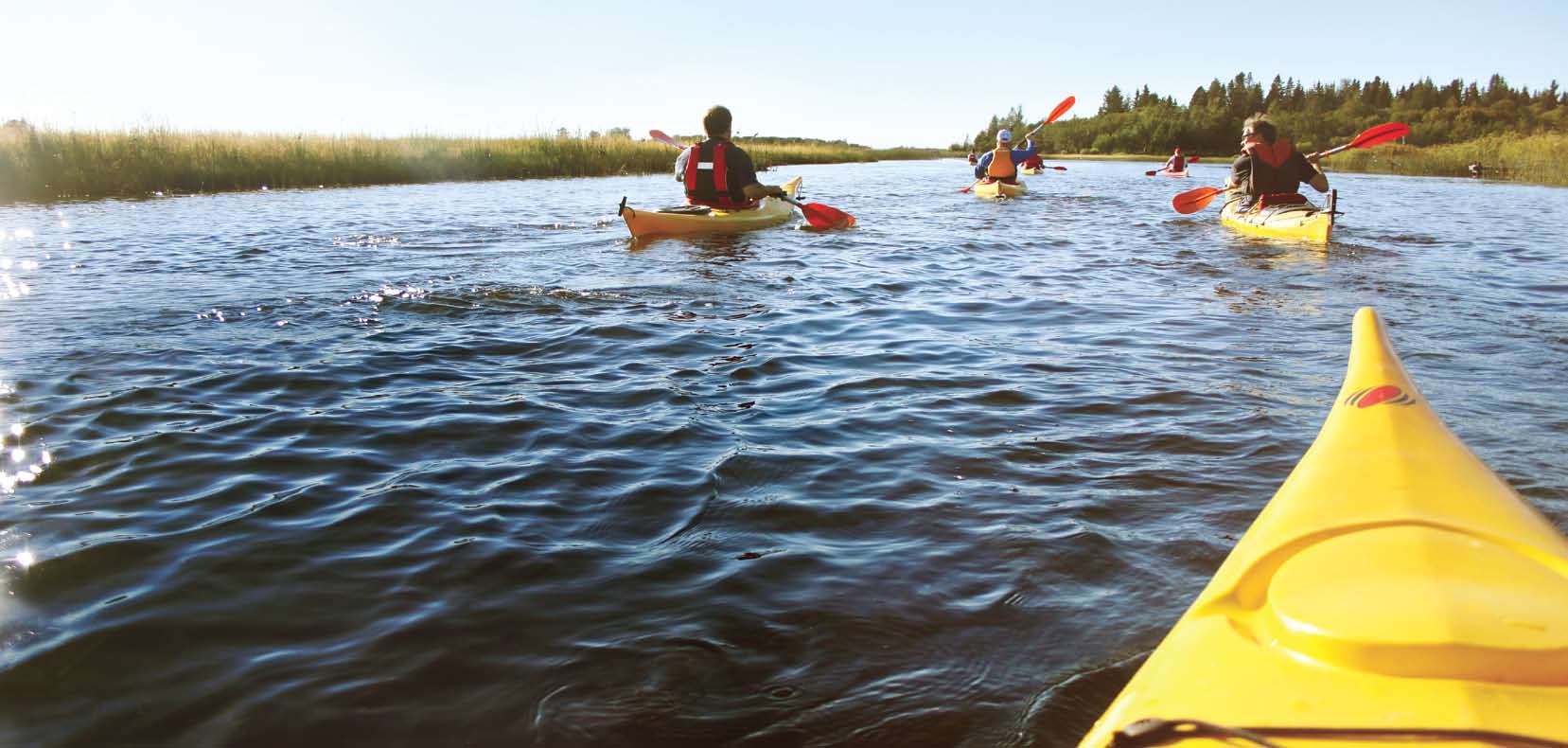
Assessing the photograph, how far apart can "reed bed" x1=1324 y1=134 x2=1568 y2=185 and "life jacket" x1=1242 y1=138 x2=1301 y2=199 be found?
21.9 m

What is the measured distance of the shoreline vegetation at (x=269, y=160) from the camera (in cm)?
1777

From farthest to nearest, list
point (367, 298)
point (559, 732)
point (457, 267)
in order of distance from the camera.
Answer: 1. point (457, 267)
2. point (367, 298)
3. point (559, 732)

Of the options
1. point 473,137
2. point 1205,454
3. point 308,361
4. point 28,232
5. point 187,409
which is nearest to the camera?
point 1205,454

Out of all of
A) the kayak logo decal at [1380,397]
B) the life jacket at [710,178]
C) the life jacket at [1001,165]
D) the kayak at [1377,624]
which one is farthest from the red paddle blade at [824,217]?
the kayak at [1377,624]

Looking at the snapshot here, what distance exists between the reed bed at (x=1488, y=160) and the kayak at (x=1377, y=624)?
32.9m

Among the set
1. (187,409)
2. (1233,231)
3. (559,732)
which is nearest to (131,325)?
(187,409)

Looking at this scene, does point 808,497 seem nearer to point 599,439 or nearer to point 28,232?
point 599,439

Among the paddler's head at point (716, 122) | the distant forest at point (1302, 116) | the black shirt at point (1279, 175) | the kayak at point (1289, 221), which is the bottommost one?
the kayak at point (1289, 221)

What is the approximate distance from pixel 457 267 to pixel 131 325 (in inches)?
124

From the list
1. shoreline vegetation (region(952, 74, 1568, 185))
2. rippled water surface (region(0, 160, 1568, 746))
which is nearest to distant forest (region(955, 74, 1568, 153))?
shoreline vegetation (region(952, 74, 1568, 185))

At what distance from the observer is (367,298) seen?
7387 mm

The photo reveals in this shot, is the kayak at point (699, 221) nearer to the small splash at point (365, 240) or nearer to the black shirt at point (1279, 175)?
the small splash at point (365, 240)

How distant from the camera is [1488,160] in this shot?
33.8 m

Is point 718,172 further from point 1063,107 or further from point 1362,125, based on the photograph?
point 1362,125
